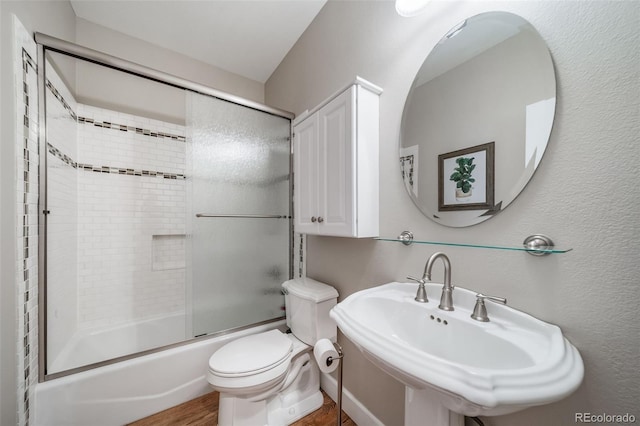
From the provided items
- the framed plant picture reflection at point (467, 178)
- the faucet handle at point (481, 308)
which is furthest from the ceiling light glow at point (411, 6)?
the faucet handle at point (481, 308)

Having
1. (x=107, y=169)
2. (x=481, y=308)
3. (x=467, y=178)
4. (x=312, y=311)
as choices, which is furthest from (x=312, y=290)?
(x=107, y=169)

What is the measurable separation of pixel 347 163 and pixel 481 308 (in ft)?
2.55

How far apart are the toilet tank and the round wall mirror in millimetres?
768

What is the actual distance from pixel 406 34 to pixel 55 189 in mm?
2022

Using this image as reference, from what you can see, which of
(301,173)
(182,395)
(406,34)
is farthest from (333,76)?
(182,395)

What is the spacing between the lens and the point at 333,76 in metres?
1.51

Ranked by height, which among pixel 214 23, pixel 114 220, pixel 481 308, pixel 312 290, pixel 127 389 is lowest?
pixel 127 389

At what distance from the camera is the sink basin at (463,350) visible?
0.44 m

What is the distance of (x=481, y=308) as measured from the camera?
73 centimetres

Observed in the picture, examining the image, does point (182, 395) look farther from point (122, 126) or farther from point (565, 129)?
point (565, 129)

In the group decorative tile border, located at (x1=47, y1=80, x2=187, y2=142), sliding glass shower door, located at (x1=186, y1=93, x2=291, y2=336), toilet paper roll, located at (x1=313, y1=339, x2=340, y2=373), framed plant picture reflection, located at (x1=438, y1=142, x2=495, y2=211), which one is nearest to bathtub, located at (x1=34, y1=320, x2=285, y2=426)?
sliding glass shower door, located at (x1=186, y1=93, x2=291, y2=336)

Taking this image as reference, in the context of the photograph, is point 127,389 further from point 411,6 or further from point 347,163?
point 411,6

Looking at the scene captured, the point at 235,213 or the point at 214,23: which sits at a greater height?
the point at 214,23

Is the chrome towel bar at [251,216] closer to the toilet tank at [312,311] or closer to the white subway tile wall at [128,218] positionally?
the toilet tank at [312,311]
